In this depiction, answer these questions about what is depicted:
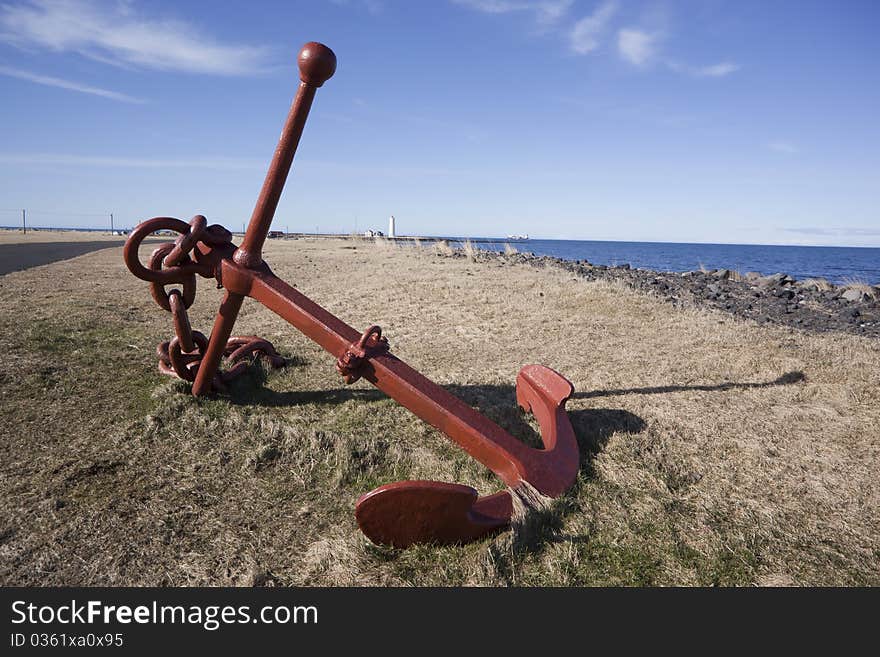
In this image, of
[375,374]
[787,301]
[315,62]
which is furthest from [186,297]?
[787,301]

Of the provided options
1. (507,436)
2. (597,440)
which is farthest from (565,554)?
(597,440)

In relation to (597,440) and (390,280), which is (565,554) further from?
(390,280)

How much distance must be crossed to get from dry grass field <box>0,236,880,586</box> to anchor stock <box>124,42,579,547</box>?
0.15 m

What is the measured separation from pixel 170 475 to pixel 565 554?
2.00 meters

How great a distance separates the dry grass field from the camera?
2457mm

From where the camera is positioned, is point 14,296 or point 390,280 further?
point 390,280

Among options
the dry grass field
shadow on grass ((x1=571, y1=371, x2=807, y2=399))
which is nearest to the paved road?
the dry grass field

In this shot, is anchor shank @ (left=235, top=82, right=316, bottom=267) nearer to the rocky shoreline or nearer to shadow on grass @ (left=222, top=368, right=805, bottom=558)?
shadow on grass @ (left=222, top=368, right=805, bottom=558)

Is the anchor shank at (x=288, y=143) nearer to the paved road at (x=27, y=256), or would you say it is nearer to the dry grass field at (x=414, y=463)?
the dry grass field at (x=414, y=463)

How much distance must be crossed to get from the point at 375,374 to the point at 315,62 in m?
1.42

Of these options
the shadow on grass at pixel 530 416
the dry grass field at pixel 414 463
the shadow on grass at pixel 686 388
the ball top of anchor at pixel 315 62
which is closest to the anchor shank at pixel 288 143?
the ball top of anchor at pixel 315 62

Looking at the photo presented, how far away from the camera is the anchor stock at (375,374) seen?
7.73ft

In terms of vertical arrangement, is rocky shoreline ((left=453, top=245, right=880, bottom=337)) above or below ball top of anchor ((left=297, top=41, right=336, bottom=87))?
below

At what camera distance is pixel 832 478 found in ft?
11.0
